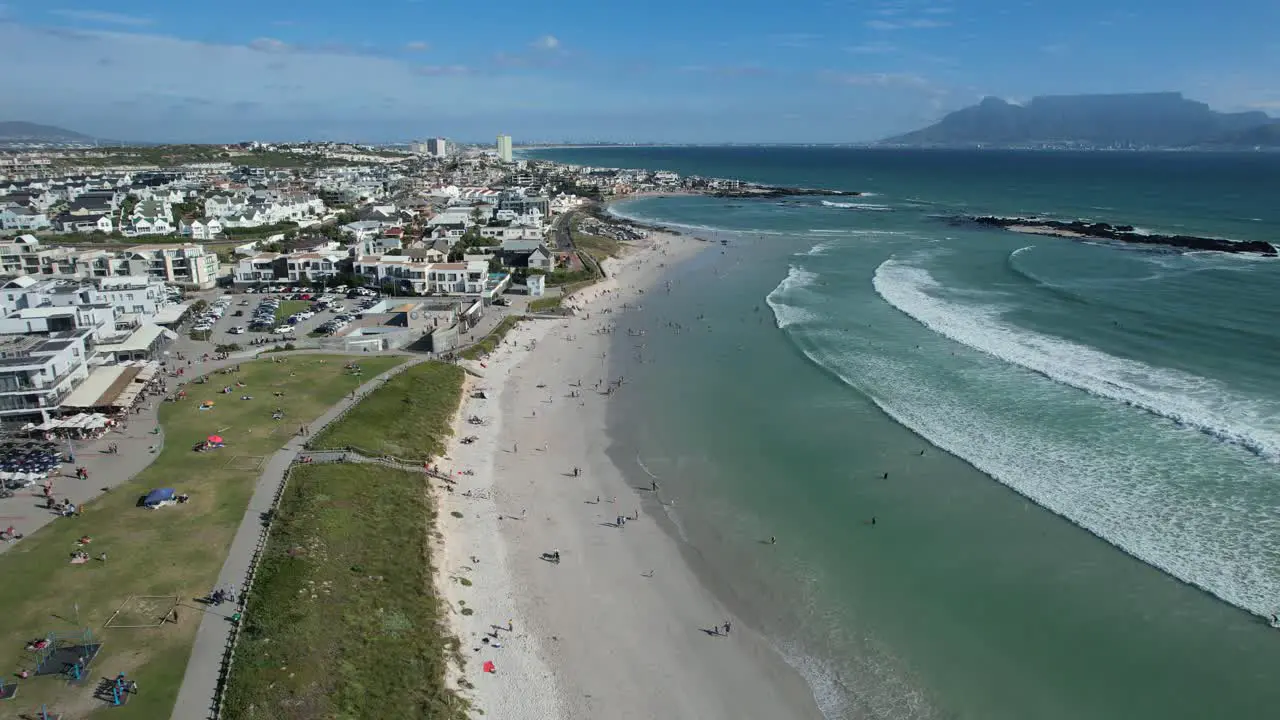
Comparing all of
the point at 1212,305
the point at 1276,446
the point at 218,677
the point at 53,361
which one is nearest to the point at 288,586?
the point at 218,677

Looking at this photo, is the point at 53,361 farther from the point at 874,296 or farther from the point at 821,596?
the point at 874,296

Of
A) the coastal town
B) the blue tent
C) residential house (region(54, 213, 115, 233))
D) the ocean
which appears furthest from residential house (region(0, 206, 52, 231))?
the blue tent

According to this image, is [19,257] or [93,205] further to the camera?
[93,205]

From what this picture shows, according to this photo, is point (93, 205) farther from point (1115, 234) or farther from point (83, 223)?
point (1115, 234)

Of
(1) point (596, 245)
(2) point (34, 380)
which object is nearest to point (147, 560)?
(2) point (34, 380)

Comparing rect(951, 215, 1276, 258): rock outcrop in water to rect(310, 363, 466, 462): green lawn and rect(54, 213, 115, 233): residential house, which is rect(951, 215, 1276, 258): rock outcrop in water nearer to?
rect(310, 363, 466, 462): green lawn
